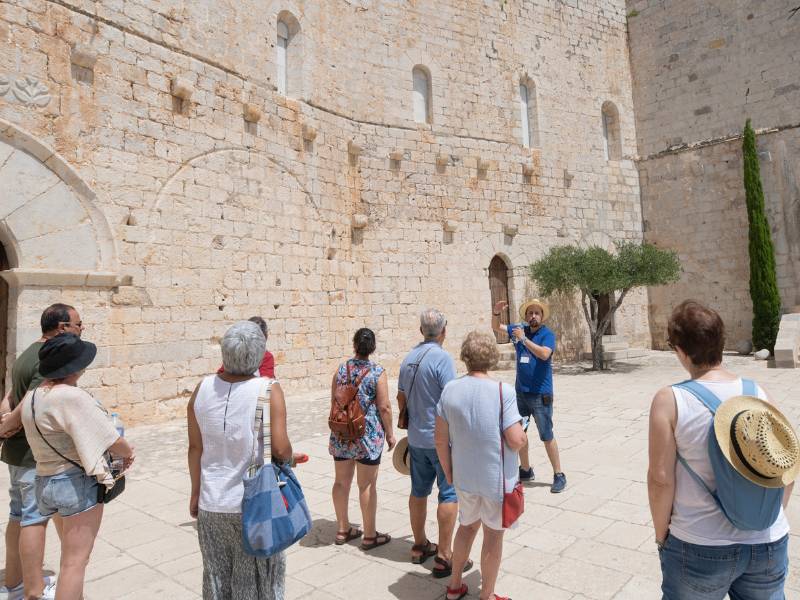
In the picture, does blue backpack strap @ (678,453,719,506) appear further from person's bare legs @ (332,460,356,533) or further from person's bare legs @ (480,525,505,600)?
person's bare legs @ (332,460,356,533)

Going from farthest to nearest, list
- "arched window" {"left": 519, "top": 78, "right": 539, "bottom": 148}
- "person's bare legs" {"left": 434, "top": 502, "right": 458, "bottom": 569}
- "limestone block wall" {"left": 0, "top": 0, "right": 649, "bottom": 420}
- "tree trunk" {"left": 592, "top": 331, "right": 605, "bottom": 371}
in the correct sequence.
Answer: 1. "arched window" {"left": 519, "top": 78, "right": 539, "bottom": 148}
2. "tree trunk" {"left": 592, "top": 331, "right": 605, "bottom": 371}
3. "limestone block wall" {"left": 0, "top": 0, "right": 649, "bottom": 420}
4. "person's bare legs" {"left": 434, "top": 502, "right": 458, "bottom": 569}

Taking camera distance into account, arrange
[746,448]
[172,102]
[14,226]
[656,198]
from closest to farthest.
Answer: [746,448] < [14,226] < [172,102] < [656,198]

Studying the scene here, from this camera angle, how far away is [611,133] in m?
15.9

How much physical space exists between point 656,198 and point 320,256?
35.8 ft

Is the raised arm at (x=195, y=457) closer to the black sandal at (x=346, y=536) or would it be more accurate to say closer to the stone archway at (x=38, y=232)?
the black sandal at (x=346, y=536)

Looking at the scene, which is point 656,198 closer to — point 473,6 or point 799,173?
point 799,173

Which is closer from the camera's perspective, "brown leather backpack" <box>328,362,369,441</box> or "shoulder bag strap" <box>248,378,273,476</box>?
"shoulder bag strap" <box>248,378,273,476</box>

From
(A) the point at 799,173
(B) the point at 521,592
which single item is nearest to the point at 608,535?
(B) the point at 521,592

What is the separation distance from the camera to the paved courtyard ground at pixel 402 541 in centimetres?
296

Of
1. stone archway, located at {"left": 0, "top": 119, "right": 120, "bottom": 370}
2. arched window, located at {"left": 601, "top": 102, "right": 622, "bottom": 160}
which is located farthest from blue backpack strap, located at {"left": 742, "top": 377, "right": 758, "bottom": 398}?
arched window, located at {"left": 601, "top": 102, "right": 622, "bottom": 160}

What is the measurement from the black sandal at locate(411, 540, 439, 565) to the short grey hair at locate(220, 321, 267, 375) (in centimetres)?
176

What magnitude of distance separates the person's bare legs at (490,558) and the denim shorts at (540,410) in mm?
2045

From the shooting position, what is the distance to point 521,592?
113 inches

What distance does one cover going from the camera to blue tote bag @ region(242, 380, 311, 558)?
2.05m
